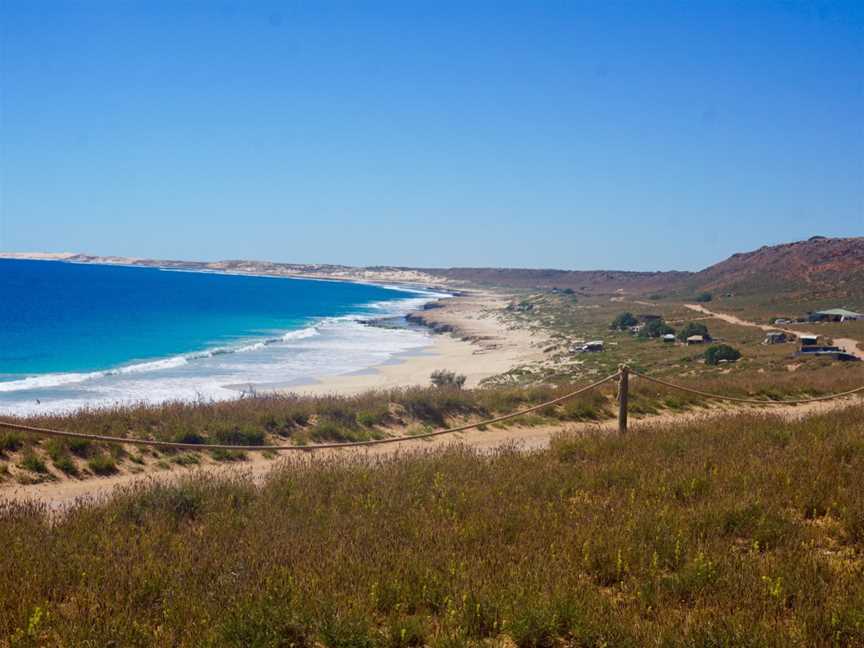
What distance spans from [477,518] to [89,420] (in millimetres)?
8479

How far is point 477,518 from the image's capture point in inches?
229

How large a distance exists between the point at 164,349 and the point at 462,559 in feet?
151

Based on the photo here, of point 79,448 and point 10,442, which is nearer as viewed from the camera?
point 10,442

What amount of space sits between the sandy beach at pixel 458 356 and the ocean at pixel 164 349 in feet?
5.85

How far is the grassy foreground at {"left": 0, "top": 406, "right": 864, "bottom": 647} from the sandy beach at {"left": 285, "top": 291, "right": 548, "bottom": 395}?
69.0 feet

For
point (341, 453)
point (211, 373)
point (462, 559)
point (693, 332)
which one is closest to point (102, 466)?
point (341, 453)

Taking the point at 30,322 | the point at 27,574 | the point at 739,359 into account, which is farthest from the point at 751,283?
the point at 27,574

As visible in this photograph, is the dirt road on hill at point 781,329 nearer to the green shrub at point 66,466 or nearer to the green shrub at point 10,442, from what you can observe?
the green shrub at point 66,466

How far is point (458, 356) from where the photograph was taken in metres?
48.8

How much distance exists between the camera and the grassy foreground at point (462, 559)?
158 inches

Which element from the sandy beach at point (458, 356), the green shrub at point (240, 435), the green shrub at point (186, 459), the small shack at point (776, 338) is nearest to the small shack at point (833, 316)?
the small shack at point (776, 338)

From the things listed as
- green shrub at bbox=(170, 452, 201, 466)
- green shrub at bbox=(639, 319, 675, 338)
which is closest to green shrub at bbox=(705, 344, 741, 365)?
green shrub at bbox=(639, 319, 675, 338)

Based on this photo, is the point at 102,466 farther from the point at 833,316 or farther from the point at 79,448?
the point at 833,316

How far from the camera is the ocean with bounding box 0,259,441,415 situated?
2992 cm
